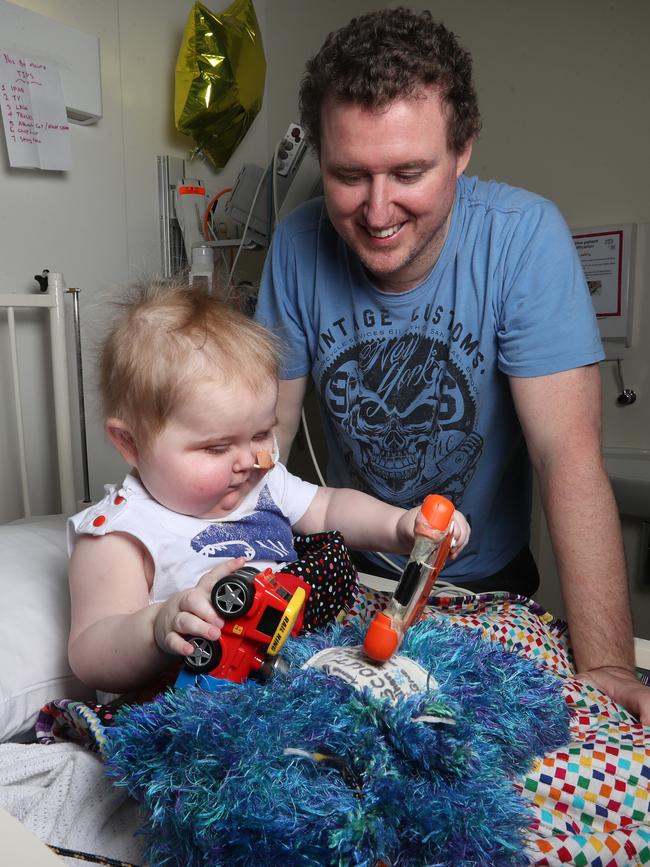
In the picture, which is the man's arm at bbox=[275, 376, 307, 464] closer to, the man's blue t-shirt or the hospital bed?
the man's blue t-shirt

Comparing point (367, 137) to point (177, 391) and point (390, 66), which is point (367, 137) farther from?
point (177, 391)

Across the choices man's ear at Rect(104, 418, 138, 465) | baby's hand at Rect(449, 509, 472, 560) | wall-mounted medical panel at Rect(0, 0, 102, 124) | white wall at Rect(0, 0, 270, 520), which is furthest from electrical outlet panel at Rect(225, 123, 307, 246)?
baby's hand at Rect(449, 509, 472, 560)

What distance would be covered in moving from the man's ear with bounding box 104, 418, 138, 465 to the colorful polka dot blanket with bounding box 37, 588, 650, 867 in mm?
275

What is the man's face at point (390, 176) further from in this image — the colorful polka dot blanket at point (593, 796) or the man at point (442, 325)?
the colorful polka dot blanket at point (593, 796)

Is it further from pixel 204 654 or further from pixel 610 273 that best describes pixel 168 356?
pixel 610 273

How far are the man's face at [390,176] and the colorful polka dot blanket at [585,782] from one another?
2.10 ft

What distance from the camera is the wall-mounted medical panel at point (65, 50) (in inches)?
66.6

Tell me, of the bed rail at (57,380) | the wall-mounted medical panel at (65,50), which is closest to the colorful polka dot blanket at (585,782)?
the bed rail at (57,380)

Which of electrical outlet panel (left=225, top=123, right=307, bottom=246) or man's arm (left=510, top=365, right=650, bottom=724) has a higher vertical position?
electrical outlet panel (left=225, top=123, right=307, bottom=246)

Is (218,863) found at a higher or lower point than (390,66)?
lower

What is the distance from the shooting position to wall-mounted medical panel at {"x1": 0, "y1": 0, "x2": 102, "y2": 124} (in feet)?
5.55

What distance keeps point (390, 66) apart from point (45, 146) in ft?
3.55

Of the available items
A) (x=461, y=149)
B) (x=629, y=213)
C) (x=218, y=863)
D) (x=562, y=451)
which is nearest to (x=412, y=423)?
(x=562, y=451)

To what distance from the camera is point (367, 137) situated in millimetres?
1058
